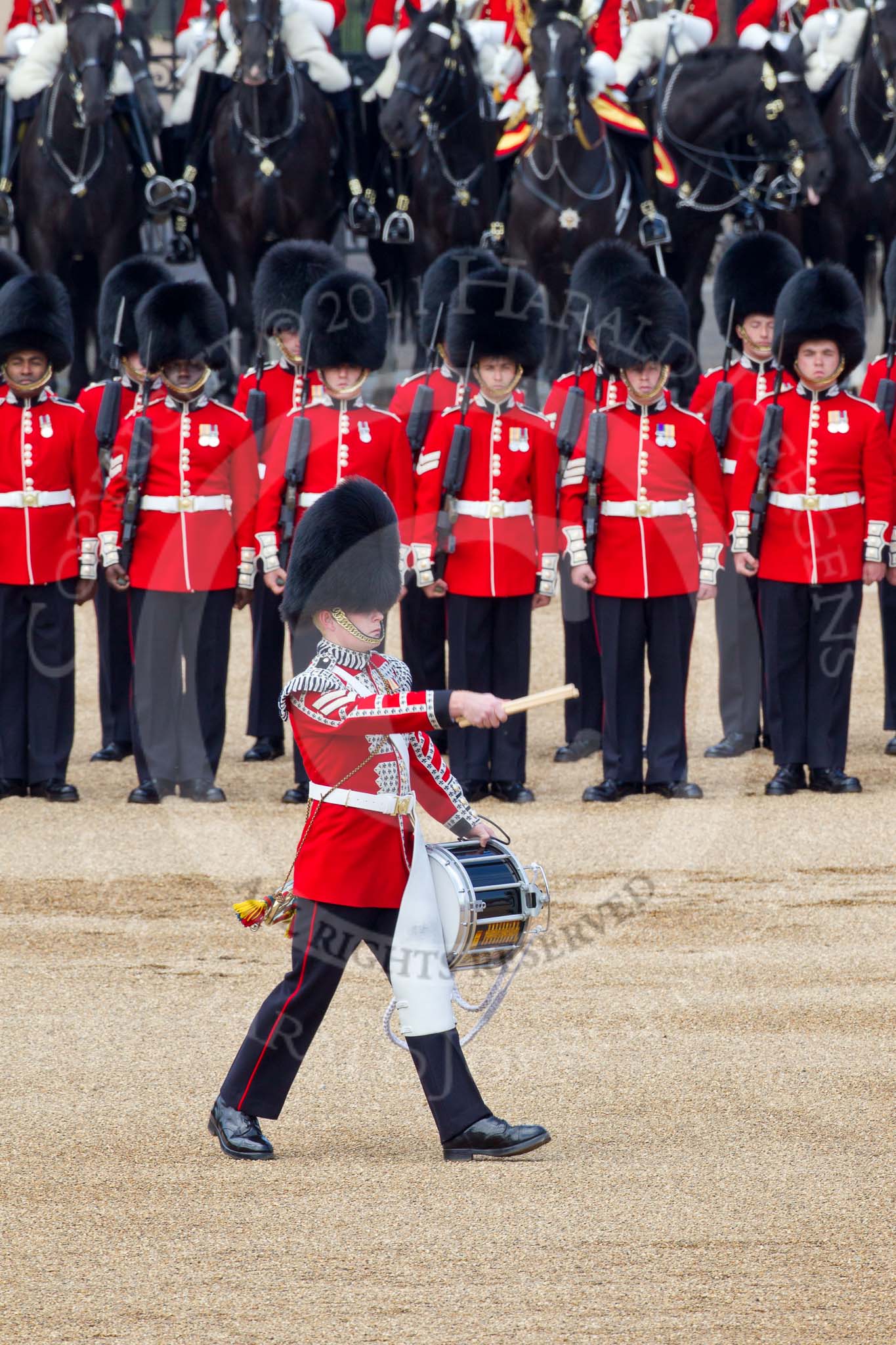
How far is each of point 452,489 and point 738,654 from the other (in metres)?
1.13

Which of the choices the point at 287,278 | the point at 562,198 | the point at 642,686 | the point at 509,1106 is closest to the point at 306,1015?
the point at 509,1106

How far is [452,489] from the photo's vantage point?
6402 millimetres

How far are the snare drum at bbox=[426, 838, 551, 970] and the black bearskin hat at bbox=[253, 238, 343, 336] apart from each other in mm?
3871

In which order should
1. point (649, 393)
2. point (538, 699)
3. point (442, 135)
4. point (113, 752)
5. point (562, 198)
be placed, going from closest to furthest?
point (538, 699), point (649, 393), point (113, 752), point (562, 198), point (442, 135)

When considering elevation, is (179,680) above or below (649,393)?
below

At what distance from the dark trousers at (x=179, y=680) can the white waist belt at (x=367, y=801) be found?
2.85 metres

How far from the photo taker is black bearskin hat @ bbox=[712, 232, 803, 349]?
7211 millimetres

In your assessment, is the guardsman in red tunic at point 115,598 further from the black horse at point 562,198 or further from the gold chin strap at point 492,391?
the black horse at point 562,198

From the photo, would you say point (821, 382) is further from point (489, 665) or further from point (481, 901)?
point (481, 901)

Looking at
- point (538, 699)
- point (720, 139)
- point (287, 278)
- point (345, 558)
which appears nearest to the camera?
point (538, 699)

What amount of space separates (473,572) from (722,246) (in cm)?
449

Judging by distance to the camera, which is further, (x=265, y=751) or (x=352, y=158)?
(x=352, y=158)

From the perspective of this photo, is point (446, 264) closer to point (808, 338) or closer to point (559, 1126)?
point (808, 338)

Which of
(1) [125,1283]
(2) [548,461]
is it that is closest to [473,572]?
(2) [548,461]
